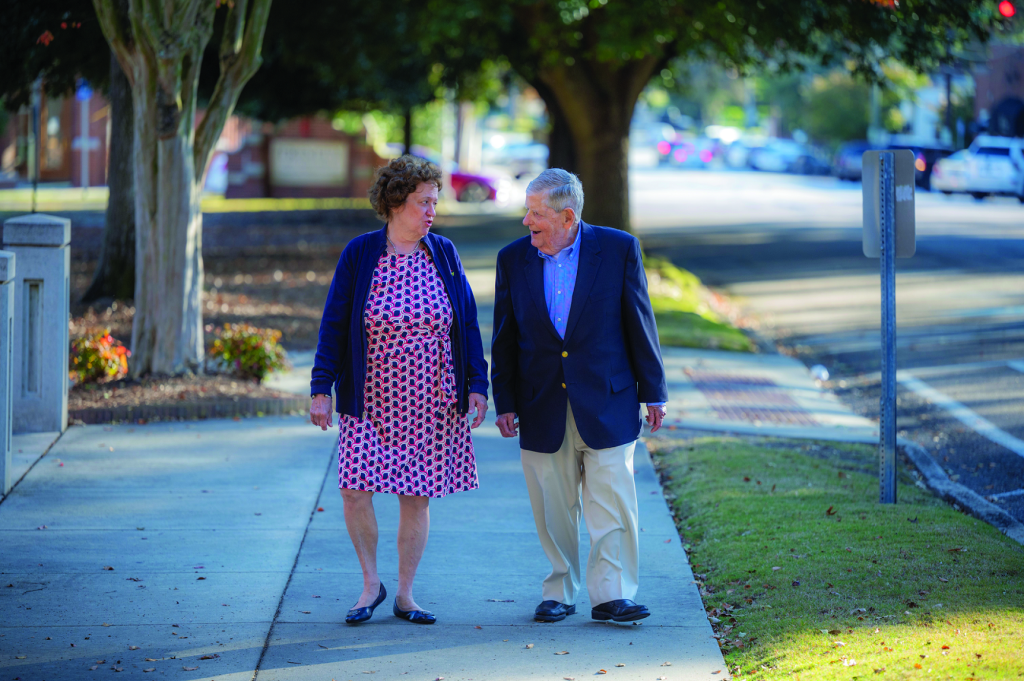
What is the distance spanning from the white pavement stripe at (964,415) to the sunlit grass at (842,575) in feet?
5.13

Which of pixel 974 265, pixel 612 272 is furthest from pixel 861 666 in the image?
pixel 974 265

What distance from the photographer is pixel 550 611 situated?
462cm

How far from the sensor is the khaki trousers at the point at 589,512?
14.9ft

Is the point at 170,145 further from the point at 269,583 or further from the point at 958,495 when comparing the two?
the point at 958,495

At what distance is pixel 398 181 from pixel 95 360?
515cm

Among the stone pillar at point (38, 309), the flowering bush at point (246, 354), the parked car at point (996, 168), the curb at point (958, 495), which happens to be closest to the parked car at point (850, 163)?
the parked car at point (996, 168)

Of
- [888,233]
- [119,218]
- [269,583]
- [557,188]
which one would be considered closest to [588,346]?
[557,188]

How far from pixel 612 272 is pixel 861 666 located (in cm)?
178

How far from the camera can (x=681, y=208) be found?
3450cm

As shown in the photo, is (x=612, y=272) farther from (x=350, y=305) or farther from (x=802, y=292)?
(x=802, y=292)

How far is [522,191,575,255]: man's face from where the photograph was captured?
14.5 feet

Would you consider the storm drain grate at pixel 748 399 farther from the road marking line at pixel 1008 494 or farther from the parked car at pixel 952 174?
the parked car at pixel 952 174

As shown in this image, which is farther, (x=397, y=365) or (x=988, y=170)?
(x=988, y=170)

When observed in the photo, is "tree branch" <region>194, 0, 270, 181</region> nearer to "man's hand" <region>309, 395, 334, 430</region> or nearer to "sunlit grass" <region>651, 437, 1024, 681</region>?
"sunlit grass" <region>651, 437, 1024, 681</region>
